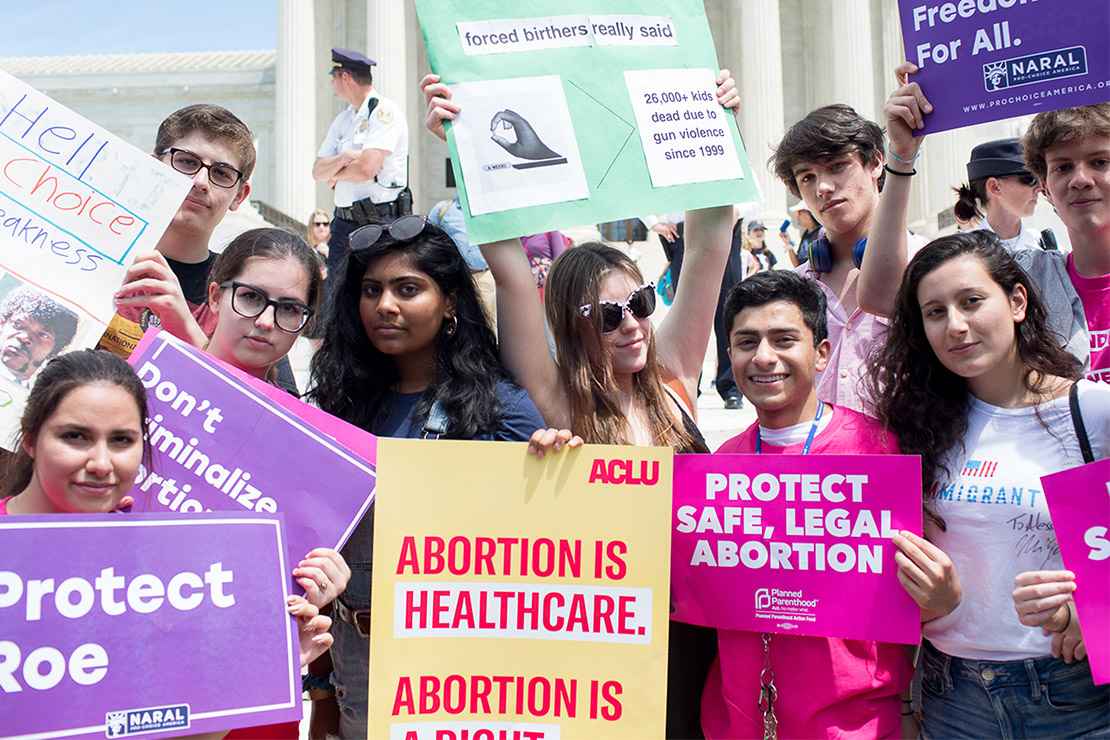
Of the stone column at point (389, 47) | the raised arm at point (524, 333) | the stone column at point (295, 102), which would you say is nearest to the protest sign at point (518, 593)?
the raised arm at point (524, 333)

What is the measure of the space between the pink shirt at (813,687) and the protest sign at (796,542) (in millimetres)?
77

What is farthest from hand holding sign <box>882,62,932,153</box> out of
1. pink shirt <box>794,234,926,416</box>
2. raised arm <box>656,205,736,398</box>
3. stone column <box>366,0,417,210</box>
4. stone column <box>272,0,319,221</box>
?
stone column <box>272,0,319,221</box>

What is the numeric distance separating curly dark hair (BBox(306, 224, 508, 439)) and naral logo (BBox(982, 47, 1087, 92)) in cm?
194

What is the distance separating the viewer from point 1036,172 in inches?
153

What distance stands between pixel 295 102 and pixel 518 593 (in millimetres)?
38210

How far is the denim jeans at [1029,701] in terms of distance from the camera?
3059 mm

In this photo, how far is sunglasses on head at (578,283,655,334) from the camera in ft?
12.4

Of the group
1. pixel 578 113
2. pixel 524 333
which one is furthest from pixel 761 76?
pixel 524 333

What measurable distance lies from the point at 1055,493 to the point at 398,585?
6.28 feet

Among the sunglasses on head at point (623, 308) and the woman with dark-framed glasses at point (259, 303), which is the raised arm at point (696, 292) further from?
the woman with dark-framed glasses at point (259, 303)

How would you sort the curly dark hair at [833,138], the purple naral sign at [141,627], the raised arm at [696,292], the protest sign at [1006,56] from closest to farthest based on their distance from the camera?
the purple naral sign at [141,627], the protest sign at [1006,56], the raised arm at [696,292], the curly dark hair at [833,138]

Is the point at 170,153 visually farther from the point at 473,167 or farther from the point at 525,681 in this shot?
the point at 525,681

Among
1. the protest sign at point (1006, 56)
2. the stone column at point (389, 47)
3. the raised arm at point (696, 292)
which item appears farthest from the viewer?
the stone column at point (389, 47)

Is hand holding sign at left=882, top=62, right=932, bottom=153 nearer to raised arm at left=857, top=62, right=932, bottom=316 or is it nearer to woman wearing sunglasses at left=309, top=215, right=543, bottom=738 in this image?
raised arm at left=857, top=62, right=932, bottom=316
